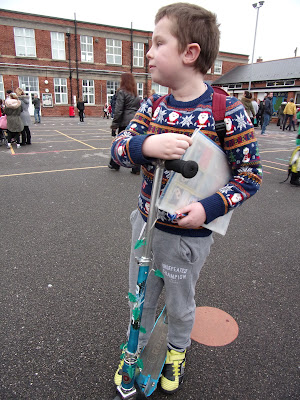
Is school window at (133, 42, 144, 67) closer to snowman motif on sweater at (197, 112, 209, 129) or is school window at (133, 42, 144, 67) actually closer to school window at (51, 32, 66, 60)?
school window at (51, 32, 66, 60)

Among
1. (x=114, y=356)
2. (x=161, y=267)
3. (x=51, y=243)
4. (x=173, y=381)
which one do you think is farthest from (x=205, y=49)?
(x=51, y=243)

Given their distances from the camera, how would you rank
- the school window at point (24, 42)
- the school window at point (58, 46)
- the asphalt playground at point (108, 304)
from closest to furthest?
the asphalt playground at point (108, 304)
the school window at point (24, 42)
the school window at point (58, 46)

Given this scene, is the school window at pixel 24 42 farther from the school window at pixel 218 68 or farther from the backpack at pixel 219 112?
the backpack at pixel 219 112

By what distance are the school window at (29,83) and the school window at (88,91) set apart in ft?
15.7

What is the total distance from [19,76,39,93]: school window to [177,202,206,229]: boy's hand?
105 ft

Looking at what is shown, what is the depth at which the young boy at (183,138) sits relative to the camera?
114 centimetres

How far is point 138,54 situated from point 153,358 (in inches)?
1435

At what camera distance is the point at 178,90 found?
1.30 metres

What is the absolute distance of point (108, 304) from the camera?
7.64 ft

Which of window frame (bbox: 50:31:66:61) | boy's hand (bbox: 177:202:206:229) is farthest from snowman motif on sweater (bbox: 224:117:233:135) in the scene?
window frame (bbox: 50:31:66:61)

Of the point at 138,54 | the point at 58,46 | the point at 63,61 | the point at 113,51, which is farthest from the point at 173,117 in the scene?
the point at 138,54

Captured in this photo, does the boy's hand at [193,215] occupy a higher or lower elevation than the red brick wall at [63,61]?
lower

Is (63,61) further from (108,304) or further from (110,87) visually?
(108,304)

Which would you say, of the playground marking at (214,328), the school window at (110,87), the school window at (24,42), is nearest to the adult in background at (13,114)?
the playground marking at (214,328)
